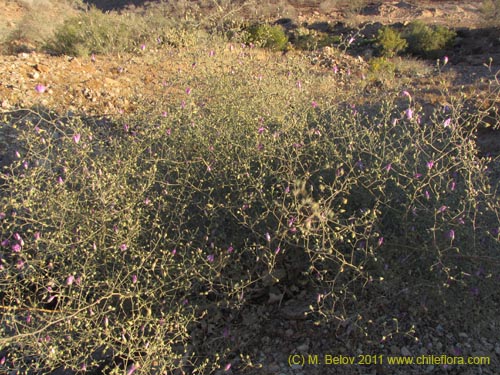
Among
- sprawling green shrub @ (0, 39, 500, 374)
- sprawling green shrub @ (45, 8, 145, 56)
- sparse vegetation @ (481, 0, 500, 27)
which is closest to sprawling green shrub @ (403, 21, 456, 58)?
sparse vegetation @ (481, 0, 500, 27)

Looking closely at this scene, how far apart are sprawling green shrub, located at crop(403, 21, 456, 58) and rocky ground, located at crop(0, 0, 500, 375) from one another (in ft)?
1.30

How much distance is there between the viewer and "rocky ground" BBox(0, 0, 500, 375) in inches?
85.0

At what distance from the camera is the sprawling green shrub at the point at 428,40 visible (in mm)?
10859

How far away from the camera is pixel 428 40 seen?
35.7 feet

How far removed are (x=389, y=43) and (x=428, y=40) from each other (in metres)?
1.21

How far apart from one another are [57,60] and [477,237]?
708cm

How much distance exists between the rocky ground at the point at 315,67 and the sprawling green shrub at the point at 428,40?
40 cm

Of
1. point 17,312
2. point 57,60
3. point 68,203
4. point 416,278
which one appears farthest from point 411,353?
point 57,60

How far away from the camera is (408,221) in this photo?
2387mm

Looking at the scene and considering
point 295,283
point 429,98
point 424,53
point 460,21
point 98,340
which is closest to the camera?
point 98,340

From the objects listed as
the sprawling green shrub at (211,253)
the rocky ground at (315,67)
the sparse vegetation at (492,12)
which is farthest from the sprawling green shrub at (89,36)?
the sparse vegetation at (492,12)

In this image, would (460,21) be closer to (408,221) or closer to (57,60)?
(57,60)

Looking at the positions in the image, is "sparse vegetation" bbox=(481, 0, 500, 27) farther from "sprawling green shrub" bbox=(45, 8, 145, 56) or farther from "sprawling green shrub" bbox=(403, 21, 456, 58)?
"sprawling green shrub" bbox=(45, 8, 145, 56)

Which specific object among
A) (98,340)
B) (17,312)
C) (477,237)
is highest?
(477,237)
